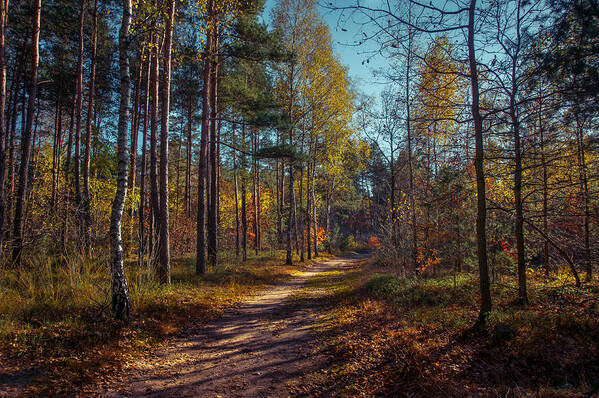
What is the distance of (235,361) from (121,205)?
389 centimetres

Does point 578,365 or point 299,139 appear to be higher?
point 299,139

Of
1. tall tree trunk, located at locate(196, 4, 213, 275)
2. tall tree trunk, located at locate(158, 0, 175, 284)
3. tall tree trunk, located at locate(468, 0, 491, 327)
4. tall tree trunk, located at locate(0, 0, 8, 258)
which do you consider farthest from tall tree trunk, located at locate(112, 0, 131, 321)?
tall tree trunk, located at locate(468, 0, 491, 327)

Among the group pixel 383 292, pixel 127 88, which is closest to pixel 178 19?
pixel 127 88

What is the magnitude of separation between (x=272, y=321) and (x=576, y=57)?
820 cm

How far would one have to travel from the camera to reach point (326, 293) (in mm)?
10094

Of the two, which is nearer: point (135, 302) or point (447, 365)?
point (447, 365)

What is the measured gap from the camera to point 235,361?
15.3 feet

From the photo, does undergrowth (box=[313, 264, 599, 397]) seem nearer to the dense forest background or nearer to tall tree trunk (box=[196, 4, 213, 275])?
the dense forest background

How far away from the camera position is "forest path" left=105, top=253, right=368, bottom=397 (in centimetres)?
380

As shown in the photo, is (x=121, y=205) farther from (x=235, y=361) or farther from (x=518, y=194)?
(x=518, y=194)

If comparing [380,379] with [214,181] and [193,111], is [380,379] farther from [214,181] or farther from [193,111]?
[193,111]

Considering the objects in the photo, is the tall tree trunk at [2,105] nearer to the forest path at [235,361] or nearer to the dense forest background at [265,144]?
the dense forest background at [265,144]

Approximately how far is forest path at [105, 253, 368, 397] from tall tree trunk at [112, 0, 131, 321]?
136 centimetres

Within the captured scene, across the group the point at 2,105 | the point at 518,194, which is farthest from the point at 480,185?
the point at 2,105
